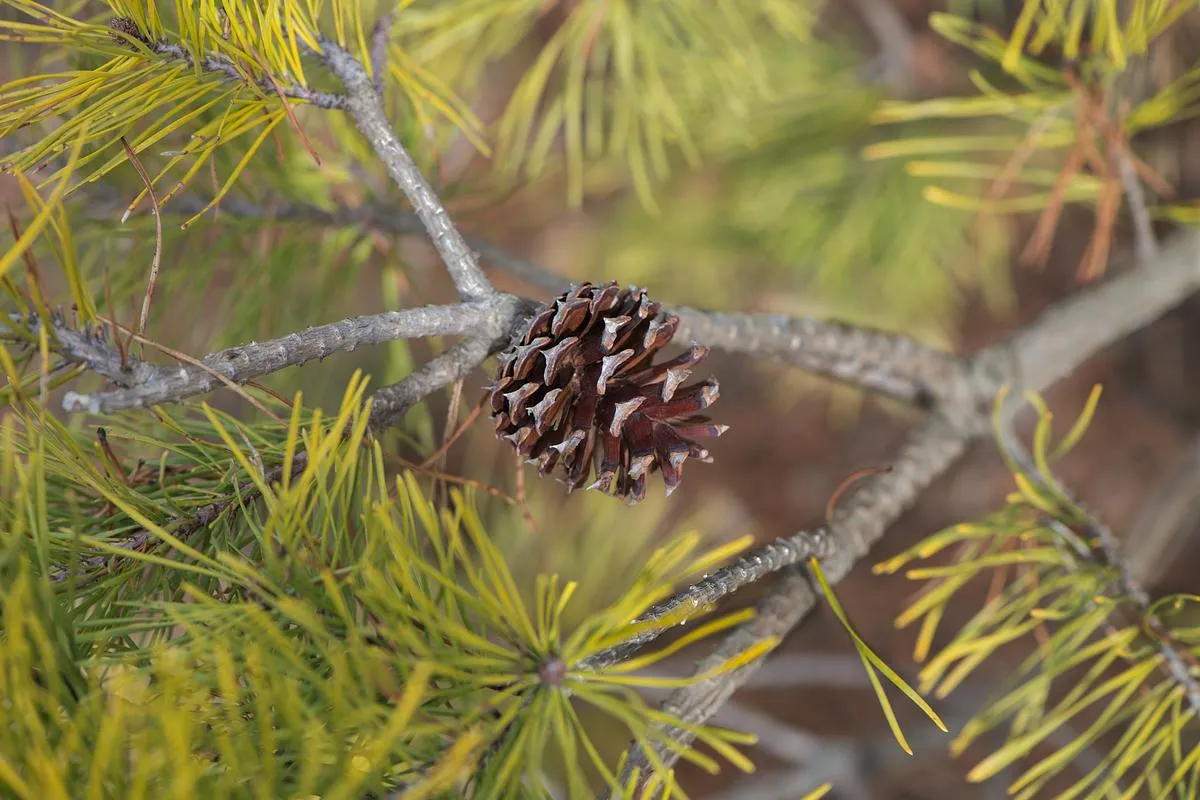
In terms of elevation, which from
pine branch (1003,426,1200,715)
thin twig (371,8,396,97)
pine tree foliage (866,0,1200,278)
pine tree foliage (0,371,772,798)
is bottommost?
pine tree foliage (0,371,772,798)

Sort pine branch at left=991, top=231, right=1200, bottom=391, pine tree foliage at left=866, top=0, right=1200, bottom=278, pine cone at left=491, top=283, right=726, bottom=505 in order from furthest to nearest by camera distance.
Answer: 1. pine branch at left=991, top=231, right=1200, bottom=391
2. pine tree foliage at left=866, top=0, right=1200, bottom=278
3. pine cone at left=491, top=283, right=726, bottom=505

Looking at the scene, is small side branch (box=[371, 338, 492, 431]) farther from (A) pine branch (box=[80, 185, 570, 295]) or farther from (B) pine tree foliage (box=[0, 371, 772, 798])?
(A) pine branch (box=[80, 185, 570, 295])

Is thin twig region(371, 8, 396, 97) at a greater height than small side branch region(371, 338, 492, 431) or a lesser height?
greater

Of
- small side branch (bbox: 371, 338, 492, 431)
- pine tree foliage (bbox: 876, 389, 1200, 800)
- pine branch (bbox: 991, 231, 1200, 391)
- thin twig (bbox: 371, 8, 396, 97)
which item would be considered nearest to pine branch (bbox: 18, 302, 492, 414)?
small side branch (bbox: 371, 338, 492, 431)

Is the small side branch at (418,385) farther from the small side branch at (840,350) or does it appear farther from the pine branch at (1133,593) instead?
the pine branch at (1133,593)

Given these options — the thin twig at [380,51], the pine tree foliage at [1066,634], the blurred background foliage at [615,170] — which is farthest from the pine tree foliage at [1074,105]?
the thin twig at [380,51]
